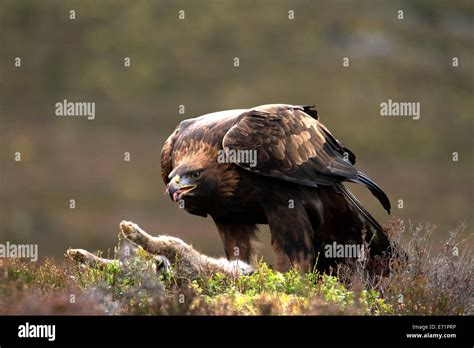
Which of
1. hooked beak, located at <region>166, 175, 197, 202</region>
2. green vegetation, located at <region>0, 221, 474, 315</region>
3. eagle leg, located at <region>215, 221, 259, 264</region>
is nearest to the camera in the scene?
green vegetation, located at <region>0, 221, 474, 315</region>

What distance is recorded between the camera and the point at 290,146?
13.3m

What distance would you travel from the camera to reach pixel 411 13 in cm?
8338

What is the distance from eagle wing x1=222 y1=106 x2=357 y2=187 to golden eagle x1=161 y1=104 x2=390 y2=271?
0.01 meters

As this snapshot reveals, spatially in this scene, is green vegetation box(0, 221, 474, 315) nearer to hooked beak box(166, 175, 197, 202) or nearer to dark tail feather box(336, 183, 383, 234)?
dark tail feather box(336, 183, 383, 234)

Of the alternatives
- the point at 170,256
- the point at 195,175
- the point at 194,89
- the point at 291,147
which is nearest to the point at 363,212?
the point at 291,147

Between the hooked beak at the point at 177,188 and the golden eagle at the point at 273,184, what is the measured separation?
0.01 meters

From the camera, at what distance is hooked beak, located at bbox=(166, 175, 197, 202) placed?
12.7m

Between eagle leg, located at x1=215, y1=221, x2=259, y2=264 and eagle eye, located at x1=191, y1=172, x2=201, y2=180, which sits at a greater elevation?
eagle eye, located at x1=191, y1=172, x2=201, y2=180

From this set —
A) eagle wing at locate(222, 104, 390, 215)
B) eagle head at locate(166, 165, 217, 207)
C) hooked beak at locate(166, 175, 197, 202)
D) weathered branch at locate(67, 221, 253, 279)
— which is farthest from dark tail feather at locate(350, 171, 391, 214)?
weathered branch at locate(67, 221, 253, 279)

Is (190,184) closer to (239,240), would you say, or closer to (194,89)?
(239,240)

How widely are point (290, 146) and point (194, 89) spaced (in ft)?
186

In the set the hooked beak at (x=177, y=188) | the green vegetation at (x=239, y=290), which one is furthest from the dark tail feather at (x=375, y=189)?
the hooked beak at (x=177, y=188)
